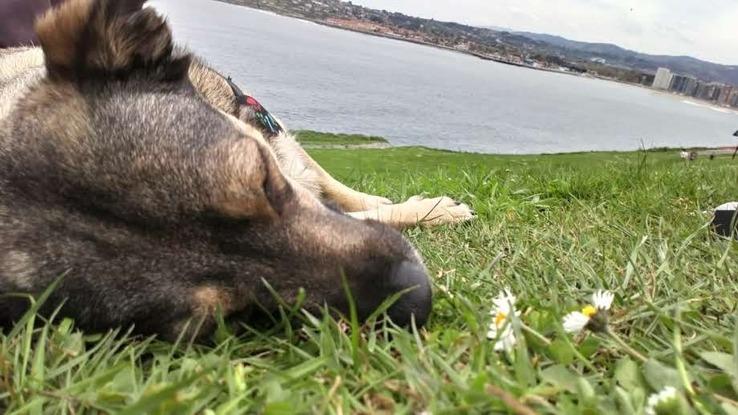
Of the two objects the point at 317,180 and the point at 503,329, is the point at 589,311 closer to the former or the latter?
the point at 503,329

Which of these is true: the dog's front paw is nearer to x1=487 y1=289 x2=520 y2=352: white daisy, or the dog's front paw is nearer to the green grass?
x1=487 y1=289 x2=520 y2=352: white daisy

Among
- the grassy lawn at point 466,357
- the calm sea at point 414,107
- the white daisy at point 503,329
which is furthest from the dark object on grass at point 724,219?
the calm sea at point 414,107

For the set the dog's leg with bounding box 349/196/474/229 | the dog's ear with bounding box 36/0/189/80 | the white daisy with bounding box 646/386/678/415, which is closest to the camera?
the white daisy with bounding box 646/386/678/415

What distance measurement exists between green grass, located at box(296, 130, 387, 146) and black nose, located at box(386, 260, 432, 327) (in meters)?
44.2

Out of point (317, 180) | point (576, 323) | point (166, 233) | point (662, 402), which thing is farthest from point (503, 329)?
point (317, 180)

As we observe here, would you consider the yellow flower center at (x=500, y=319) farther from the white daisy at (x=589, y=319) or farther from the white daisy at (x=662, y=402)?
the white daisy at (x=662, y=402)

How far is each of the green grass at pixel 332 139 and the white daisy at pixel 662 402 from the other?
4546 cm

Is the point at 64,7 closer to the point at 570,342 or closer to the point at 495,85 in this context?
the point at 570,342

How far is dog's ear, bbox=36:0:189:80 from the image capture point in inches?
136

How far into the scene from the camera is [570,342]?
1.86m

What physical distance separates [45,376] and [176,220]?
2.71 feet

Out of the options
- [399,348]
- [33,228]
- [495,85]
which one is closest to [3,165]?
[33,228]

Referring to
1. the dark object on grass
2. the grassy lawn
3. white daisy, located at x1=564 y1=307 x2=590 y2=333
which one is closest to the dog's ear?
the grassy lawn

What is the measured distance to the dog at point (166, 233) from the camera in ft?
8.11
